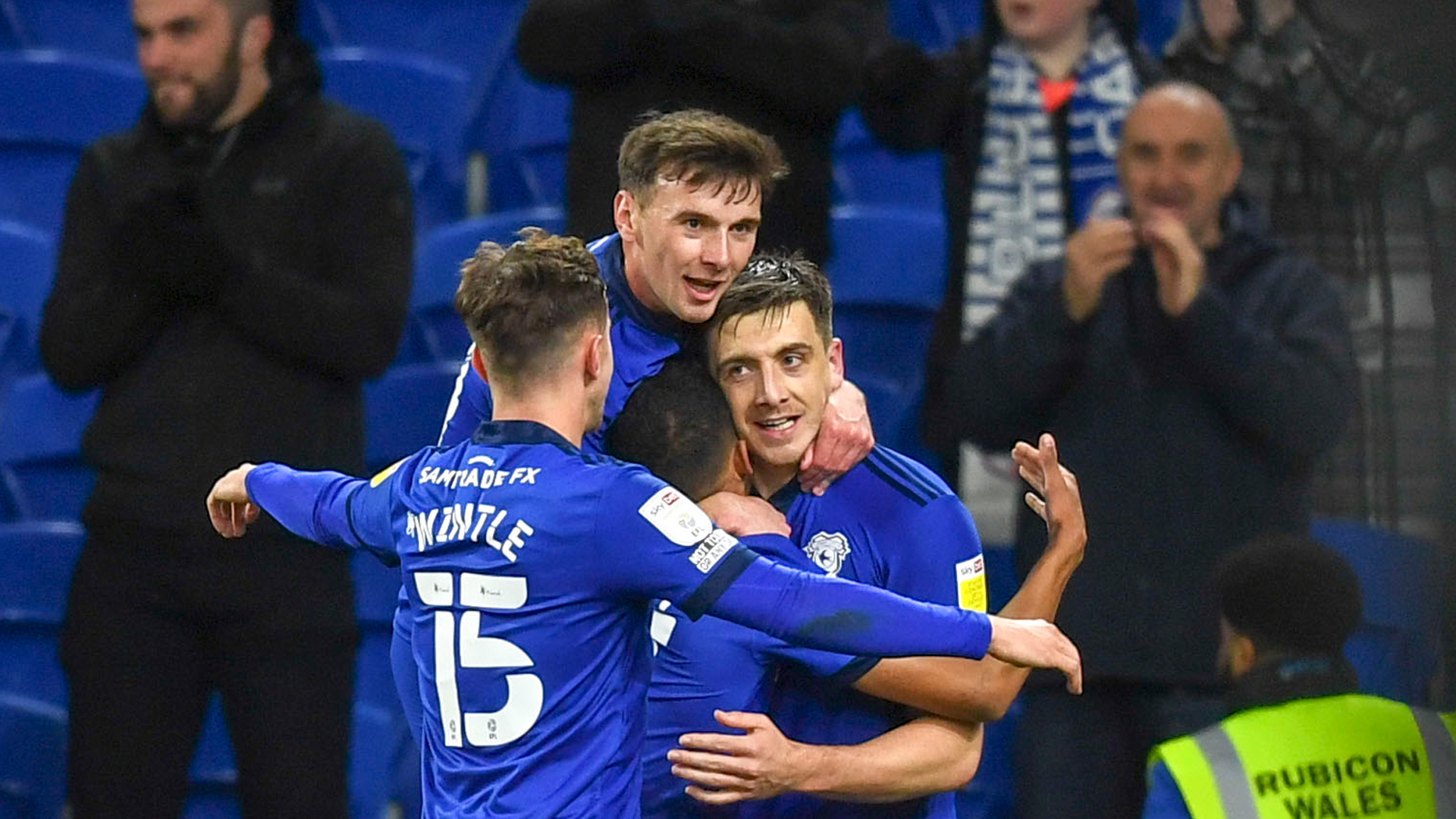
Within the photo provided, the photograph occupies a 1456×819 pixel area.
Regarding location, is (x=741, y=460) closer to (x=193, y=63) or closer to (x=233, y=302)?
(x=233, y=302)

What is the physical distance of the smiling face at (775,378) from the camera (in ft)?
9.14

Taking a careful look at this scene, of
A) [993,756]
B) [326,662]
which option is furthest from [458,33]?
[993,756]

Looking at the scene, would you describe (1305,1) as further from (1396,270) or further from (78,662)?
(78,662)

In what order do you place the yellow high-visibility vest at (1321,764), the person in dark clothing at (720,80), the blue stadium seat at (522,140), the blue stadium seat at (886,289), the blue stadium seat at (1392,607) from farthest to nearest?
the blue stadium seat at (522,140), the blue stadium seat at (886,289), the person in dark clothing at (720,80), the blue stadium seat at (1392,607), the yellow high-visibility vest at (1321,764)

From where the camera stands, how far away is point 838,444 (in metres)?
2.82

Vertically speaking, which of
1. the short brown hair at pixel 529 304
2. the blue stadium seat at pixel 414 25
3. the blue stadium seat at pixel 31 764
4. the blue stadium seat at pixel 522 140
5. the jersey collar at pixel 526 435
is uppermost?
the blue stadium seat at pixel 414 25

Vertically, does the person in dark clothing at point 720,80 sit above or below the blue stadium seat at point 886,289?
above

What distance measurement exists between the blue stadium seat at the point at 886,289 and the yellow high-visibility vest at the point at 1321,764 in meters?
1.19

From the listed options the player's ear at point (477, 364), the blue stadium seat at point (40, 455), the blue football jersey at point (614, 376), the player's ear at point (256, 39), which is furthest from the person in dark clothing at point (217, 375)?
the player's ear at point (477, 364)

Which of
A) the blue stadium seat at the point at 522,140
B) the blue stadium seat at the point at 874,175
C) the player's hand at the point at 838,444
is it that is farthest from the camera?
the blue stadium seat at the point at 522,140

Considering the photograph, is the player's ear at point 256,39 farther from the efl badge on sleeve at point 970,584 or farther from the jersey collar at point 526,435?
the efl badge on sleeve at point 970,584

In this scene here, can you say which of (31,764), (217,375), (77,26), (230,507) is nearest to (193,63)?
(217,375)

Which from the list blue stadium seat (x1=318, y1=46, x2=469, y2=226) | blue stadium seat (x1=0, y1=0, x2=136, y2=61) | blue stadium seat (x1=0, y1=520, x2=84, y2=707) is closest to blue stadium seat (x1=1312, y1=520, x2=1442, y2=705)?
blue stadium seat (x1=318, y1=46, x2=469, y2=226)

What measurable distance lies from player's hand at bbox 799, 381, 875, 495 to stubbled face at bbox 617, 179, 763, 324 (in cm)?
23
